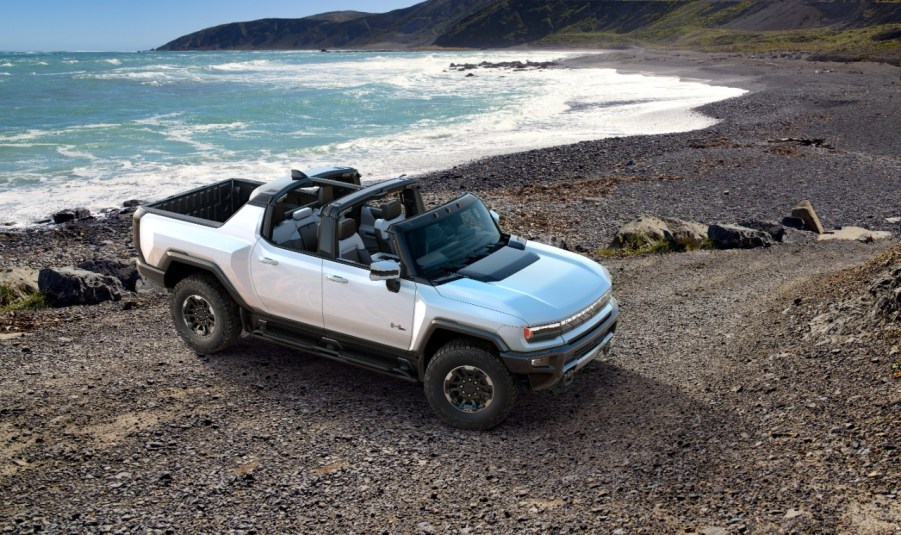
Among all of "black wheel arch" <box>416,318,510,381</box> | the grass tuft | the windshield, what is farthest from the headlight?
the grass tuft

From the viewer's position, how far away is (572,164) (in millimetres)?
24734

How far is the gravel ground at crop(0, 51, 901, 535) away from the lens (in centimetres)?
604

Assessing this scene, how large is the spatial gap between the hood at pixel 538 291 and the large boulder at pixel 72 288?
22.8 ft

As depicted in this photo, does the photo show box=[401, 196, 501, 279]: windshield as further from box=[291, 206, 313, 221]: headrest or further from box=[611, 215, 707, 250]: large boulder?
box=[611, 215, 707, 250]: large boulder

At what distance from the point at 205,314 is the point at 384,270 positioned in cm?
284

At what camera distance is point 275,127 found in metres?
39.9

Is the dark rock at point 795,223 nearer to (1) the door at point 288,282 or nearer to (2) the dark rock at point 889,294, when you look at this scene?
(2) the dark rock at point 889,294

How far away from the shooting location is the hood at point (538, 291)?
274 inches

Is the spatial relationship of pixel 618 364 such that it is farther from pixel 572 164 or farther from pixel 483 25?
pixel 483 25

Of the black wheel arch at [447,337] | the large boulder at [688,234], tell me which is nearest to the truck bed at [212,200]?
the black wheel arch at [447,337]

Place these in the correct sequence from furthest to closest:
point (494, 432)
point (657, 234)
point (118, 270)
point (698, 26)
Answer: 1. point (698, 26)
2. point (657, 234)
3. point (118, 270)
4. point (494, 432)

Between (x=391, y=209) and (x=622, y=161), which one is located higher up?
(x=391, y=209)

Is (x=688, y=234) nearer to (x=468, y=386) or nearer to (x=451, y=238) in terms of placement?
(x=451, y=238)

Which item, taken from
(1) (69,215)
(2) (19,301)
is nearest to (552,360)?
A: (2) (19,301)
